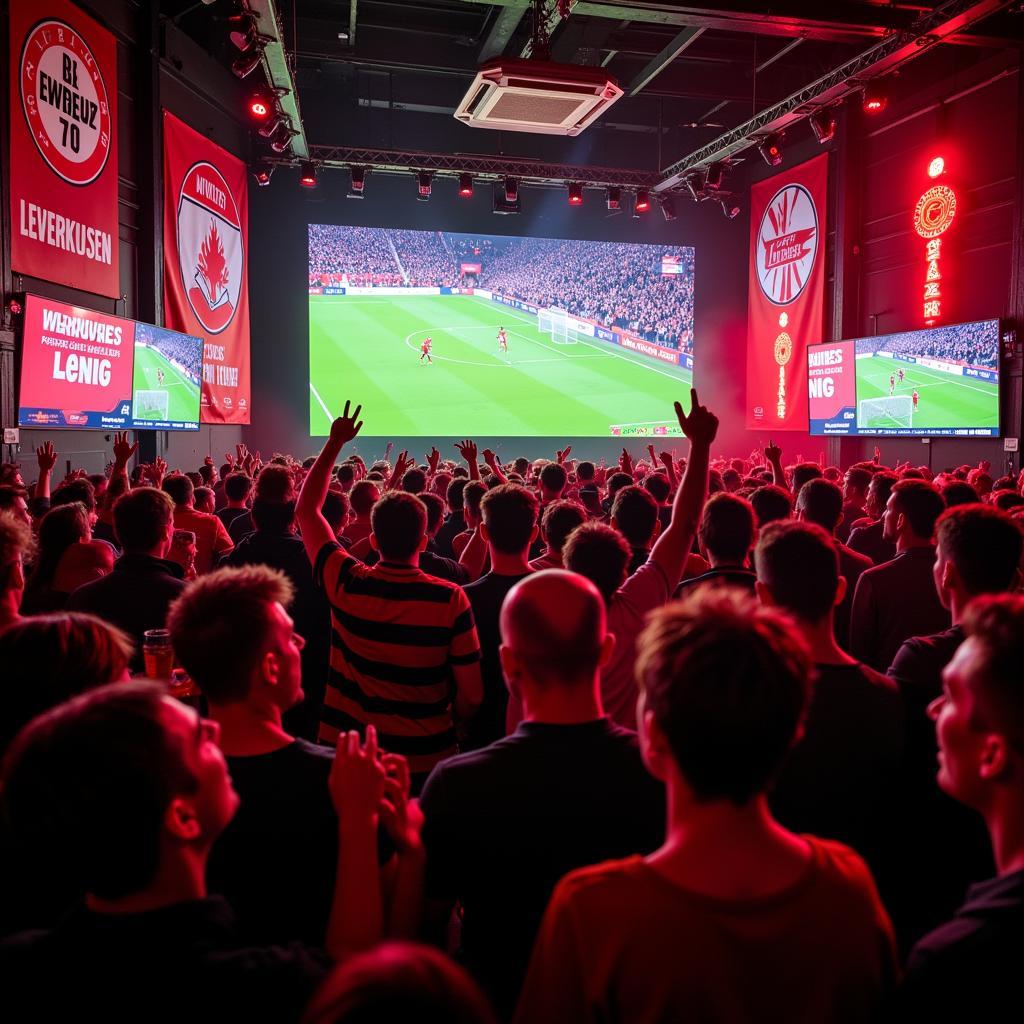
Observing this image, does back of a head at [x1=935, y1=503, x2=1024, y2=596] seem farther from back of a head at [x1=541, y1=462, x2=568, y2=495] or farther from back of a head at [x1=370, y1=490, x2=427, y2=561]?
back of a head at [x1=541, y1=462, x2=568, y2=495]

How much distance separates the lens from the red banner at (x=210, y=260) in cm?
1102

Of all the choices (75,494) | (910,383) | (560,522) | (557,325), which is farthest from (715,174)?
(560,522)

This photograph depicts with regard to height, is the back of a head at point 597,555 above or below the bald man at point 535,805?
above

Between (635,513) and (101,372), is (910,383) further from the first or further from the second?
(101,372)

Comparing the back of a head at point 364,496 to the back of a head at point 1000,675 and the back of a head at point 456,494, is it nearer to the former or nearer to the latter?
the back of a head at point 456,494

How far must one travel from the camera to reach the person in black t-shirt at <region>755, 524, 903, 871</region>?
6.01 ft

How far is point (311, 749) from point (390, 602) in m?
1.07

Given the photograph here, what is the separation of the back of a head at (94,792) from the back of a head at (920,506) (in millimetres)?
3215

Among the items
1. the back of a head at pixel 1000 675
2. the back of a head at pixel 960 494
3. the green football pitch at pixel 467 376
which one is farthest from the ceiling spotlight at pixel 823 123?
the back of a head at pixel 1000 675

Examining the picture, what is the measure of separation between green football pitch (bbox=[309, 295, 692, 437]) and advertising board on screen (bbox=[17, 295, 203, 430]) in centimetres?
443

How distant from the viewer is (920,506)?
3.44 m

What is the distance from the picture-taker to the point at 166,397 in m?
10.2

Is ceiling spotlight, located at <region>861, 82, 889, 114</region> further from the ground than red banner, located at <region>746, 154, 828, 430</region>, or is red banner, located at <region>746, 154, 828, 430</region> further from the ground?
ceiling spotlight, located at <region>861, 82, 889, 114</region>

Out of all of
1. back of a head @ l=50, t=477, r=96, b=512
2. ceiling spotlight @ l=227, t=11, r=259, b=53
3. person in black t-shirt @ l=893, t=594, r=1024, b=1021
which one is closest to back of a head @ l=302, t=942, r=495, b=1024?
person in black t-shirt @ l=893, t=594, r=1024, b=1021
